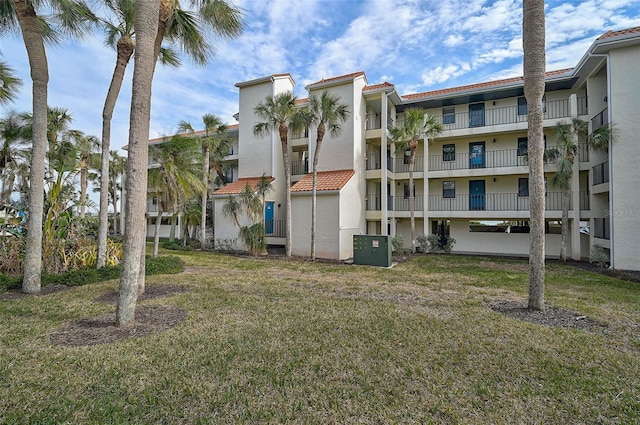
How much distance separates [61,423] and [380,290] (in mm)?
7991

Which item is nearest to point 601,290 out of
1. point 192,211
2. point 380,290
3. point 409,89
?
point 380,290

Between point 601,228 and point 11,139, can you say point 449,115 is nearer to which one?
point 601,228

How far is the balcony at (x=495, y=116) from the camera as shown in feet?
58.4

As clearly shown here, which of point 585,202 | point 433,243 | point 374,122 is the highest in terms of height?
point 374,122

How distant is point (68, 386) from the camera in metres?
3.95

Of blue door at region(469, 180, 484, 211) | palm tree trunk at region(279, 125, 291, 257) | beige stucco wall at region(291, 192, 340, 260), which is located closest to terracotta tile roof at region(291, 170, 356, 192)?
beige stucco wall at region(291, 192, 340, 260)

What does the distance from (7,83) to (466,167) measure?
23.3 m

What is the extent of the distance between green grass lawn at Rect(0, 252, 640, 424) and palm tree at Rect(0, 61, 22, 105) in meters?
9.10

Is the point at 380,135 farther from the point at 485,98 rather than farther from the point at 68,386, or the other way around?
the point at 68,386

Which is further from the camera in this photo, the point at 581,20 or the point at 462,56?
the point at 462,56

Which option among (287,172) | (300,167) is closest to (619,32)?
(287,172)

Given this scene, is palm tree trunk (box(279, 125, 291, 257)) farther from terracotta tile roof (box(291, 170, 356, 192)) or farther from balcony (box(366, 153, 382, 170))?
balcony (box(366, 153, 382, 170))

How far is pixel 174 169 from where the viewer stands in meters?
12.5

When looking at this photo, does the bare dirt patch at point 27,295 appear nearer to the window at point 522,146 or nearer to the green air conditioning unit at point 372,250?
the green air conditioning unit at point 372,250
